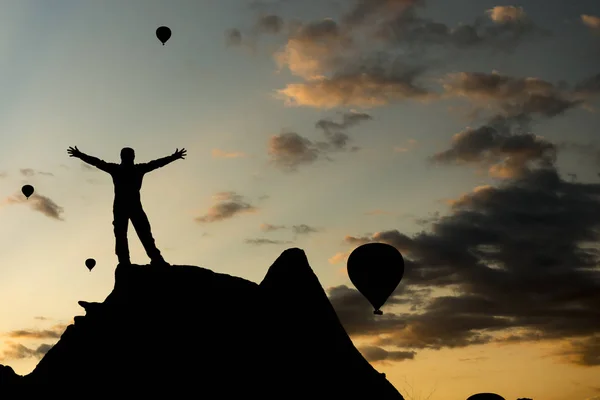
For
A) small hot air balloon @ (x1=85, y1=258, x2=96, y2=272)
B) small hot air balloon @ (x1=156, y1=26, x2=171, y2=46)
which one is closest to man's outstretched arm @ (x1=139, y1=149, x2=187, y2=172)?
small hot air balloon @ (x1=156, y1=26, x2=171, y2=46)

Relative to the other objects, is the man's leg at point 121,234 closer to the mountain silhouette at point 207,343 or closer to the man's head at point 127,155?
the mountain silhouette at point 207,343

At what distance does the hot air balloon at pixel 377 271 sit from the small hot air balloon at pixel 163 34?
17.7m

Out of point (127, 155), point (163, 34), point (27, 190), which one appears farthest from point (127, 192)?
point (27, 190)

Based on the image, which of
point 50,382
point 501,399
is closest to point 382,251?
point 501,399

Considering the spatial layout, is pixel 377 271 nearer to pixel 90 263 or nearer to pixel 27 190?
pixel 90 263

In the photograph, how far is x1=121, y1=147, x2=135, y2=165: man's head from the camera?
2148 centimetres

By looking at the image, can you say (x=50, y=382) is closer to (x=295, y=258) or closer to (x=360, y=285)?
(x=295, y=258)

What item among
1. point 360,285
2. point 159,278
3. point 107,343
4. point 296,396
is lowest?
point 296,396

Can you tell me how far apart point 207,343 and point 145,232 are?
139 inches

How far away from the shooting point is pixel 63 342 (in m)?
21.4

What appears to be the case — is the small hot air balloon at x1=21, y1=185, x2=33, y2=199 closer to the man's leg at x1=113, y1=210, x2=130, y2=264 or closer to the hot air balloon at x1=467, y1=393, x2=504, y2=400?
the hot air balloon at x1=467, y1=393, x2=504, y2=400

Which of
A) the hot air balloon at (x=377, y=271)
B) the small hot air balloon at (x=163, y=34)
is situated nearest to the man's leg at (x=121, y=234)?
the hot air balloon at (x=377, y=271)

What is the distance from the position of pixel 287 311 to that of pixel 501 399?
22306 mm

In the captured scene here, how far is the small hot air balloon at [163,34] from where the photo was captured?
43906mm
